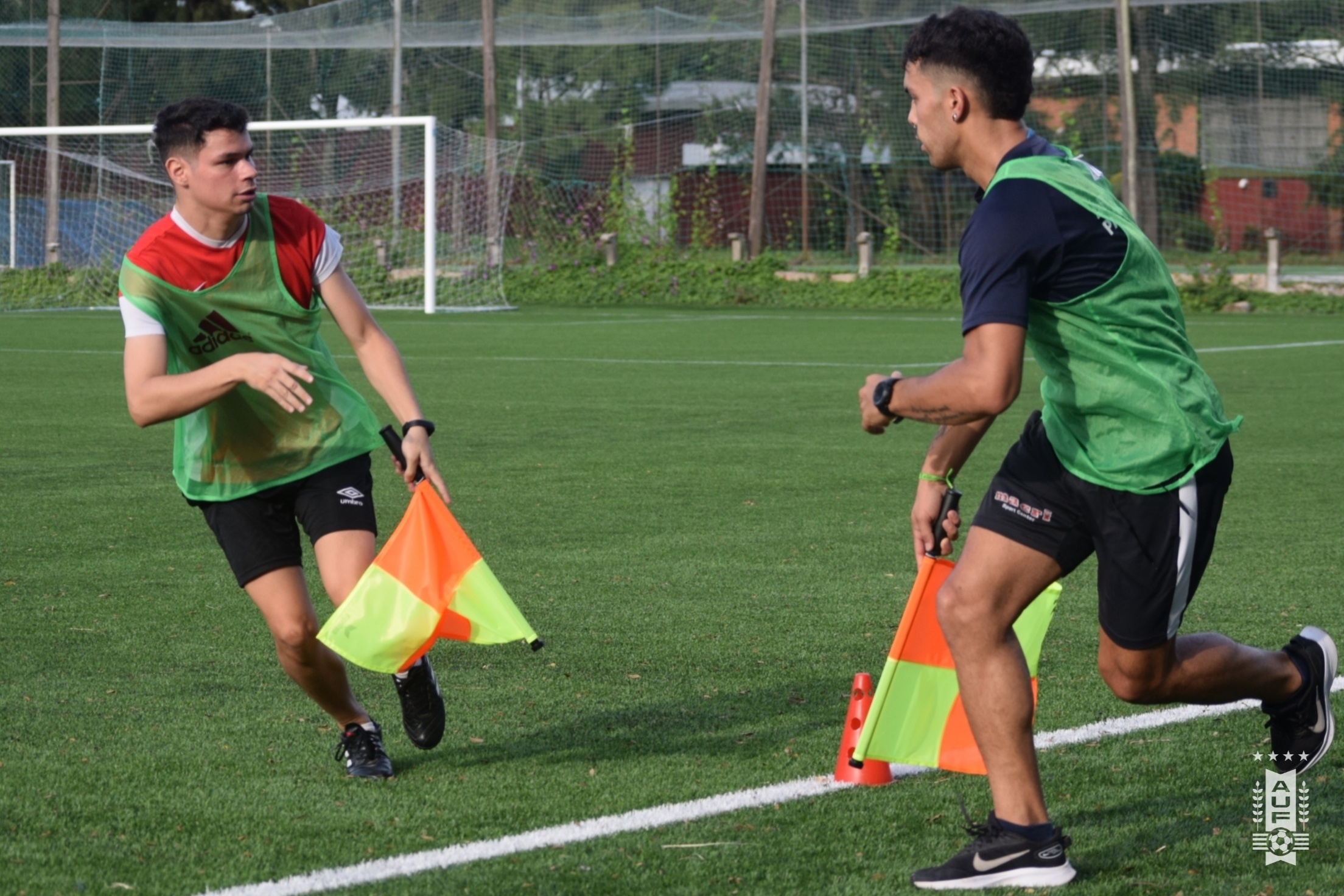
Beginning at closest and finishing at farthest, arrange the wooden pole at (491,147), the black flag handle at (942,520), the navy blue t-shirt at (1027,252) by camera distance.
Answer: the navy blue t-shirt at (1027,252) → the black flag handle at (942,520) → the wooden pole at (491,147)

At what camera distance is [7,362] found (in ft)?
63.5

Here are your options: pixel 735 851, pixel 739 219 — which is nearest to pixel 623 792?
pixel 735 851

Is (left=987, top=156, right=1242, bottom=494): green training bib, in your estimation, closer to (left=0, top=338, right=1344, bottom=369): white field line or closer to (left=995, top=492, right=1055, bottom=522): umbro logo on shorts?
(left=995, top=492, right=1055, bottom=522): umbro logo on shorts

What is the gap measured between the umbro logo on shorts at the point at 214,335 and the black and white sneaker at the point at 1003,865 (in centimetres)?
230

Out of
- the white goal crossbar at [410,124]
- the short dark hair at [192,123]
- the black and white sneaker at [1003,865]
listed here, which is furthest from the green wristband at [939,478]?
the white goal crossbar at [410,124]

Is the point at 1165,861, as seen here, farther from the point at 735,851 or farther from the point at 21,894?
the point at 21,894

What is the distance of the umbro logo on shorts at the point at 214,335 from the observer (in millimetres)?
4840

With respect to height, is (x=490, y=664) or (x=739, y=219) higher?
(x=739, y=219)

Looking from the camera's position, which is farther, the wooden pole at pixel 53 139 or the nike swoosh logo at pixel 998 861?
the wooden pole at pixel 53 139

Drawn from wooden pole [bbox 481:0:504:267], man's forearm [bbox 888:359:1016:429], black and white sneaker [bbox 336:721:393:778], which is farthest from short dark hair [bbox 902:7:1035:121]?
wooden pole [bbox 481:0:504:267]

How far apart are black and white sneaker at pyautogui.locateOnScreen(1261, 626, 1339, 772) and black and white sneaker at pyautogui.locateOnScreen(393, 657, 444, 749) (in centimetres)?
210

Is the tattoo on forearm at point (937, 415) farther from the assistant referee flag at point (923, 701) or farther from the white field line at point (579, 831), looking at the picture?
the white field line at point (579, 831)

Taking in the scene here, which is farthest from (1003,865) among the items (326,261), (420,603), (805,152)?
(805,152)

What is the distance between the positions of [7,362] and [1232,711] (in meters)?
16.5
